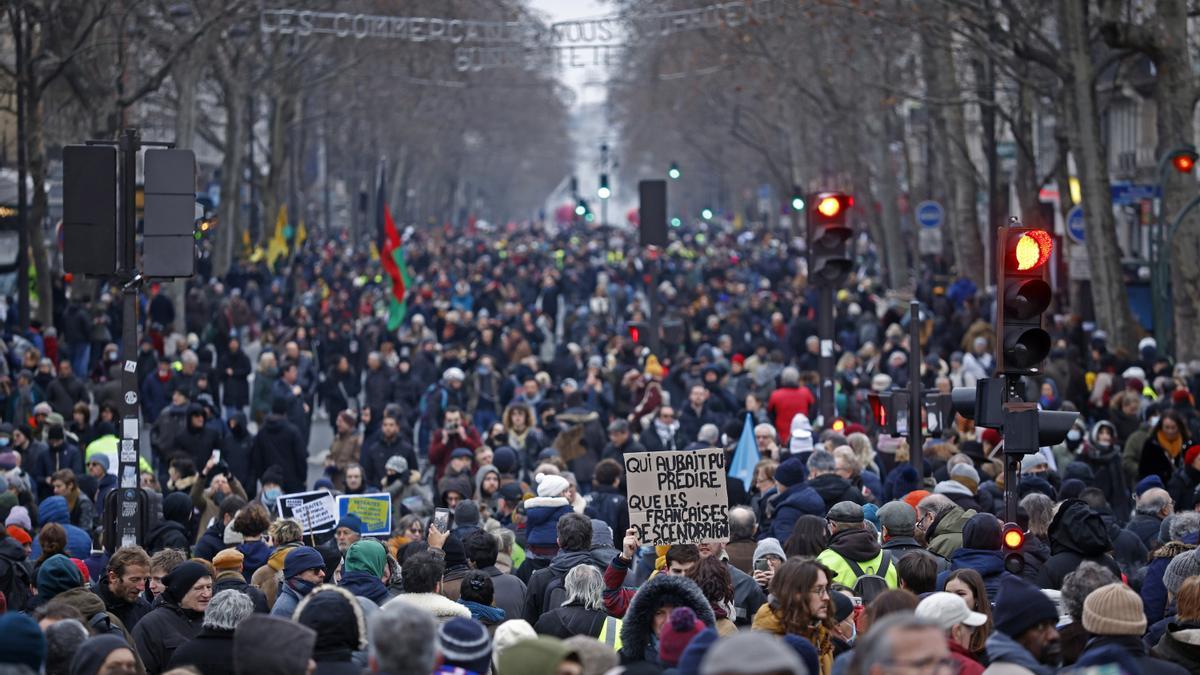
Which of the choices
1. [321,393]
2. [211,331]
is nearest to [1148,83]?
[211,331]

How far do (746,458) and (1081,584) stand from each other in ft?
27.1

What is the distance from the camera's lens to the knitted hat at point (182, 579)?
924cm

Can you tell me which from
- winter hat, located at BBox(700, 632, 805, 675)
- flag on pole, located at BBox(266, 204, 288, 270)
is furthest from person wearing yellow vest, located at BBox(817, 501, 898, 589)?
flag on pole, located at BBox(266, 204, 288, 270)

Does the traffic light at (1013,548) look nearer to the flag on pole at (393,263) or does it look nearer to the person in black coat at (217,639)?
the person in black coat at (217,639)

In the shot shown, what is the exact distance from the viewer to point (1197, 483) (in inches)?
605

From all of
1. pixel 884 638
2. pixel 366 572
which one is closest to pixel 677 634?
pixel 884 638

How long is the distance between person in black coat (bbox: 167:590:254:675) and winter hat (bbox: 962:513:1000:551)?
3.52 metres

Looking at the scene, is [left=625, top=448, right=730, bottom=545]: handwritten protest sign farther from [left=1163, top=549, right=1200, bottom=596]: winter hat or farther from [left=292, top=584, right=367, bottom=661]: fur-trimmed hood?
[left=292, top=584, right=367, bottom=661]: fur-trimmed hood

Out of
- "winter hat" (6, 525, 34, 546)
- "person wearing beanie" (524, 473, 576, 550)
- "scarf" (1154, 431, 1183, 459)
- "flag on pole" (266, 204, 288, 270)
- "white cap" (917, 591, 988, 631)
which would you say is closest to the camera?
"white cap" (917, 591, 988, 631)

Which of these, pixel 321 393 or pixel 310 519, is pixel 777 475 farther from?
pixel 321 393

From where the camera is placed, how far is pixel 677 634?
7422 millimetres

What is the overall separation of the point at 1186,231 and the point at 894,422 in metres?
12.6

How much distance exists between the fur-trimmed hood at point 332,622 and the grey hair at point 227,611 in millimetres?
836

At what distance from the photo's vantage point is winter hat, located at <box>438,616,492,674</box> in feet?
23.4
